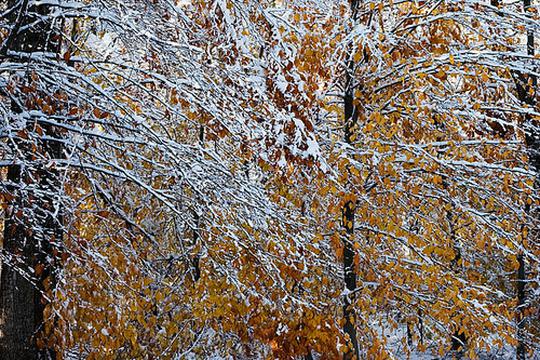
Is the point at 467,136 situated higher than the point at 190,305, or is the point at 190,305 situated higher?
the point at 467,136

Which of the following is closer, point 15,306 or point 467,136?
point 15,306

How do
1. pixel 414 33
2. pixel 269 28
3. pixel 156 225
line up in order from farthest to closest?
1. pixel 156 225
2. pixel 414 33
3. pixel 269 28

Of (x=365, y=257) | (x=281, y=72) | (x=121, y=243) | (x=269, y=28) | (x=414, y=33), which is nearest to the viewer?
(x=281, y=72)

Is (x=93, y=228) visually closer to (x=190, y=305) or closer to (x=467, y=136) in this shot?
(x=190, y=305)

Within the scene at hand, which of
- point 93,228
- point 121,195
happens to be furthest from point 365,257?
point 93,228

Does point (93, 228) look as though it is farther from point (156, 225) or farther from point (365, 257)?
point (365, 257)

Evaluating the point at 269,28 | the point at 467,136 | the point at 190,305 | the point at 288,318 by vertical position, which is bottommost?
the point at 190,305

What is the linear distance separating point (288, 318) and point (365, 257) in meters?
1.33

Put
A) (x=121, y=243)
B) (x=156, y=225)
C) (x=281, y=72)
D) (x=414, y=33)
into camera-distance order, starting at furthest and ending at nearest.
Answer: (x=156, y=225)
(x=414, y=33)
(x=121, y=243)
(x=281, y=72)

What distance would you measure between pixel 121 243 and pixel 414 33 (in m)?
4.22

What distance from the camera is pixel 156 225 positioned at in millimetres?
8570

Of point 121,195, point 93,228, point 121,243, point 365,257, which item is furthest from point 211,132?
point 93,228

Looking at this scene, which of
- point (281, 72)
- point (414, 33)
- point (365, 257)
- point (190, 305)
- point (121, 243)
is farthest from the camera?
point (190, 305)

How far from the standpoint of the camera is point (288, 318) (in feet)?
18.1
